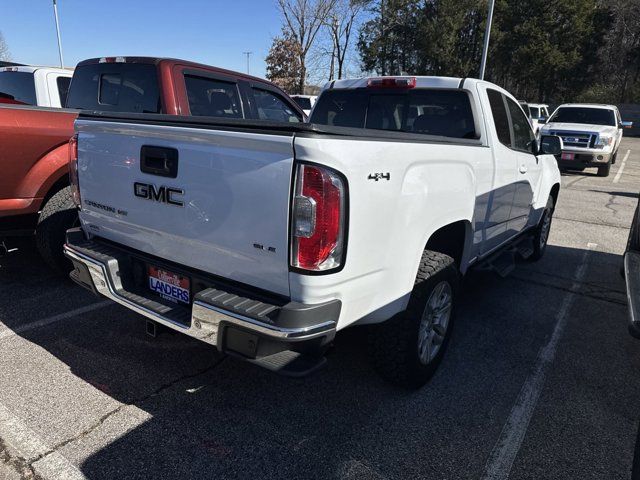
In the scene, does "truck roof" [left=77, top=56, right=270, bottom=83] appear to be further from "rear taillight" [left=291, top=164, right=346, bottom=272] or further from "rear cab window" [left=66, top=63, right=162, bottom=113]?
"rear taillight" [left=291, top=164, right=346, bottom=272]

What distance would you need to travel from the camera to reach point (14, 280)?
15.0ft

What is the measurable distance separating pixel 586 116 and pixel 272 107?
42.7ft

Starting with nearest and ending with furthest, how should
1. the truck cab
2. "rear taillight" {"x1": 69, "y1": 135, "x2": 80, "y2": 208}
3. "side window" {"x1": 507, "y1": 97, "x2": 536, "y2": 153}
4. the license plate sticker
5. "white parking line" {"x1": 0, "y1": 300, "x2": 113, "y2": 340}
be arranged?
the license plate sticker < "rear taillight" {"x1": 69, "y1": 135, "x2": 80, "y2": 208} < "white parking line" {"x1": 0, "y1": 300, "x2": 113, "y2": 340} < "side window" {"x1": 507, "y1": 97, "x2": 536, "y2": 153} < the truck cab

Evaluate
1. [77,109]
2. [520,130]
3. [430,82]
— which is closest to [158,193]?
[430,82]

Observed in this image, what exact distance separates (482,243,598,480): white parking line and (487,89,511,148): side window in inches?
66.5

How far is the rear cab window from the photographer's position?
4812mm

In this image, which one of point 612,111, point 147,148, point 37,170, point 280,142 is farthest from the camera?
point 612,111

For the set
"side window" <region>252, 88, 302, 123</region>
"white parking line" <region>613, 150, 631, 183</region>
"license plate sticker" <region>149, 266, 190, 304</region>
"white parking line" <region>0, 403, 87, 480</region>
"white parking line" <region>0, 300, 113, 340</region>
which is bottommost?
"white parking line" <region>613, 150, 631, 183</region>

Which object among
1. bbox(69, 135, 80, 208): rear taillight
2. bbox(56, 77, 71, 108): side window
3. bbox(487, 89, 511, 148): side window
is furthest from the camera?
bbox(56, 77, 71, 108): side window

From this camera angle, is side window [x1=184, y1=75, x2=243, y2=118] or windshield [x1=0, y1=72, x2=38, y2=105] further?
windshield [x1=0, y1=72, x2=38, y2=105]

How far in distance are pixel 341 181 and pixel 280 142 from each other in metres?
0.31

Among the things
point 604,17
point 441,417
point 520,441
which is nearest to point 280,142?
point 441,417

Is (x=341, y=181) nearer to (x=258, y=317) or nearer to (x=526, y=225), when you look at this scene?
(x=258, y=317)

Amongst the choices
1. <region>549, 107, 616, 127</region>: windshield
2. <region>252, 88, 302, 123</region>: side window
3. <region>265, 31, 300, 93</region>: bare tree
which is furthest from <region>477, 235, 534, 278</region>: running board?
<region>265, 31, 300, 93</region>: bare tree
